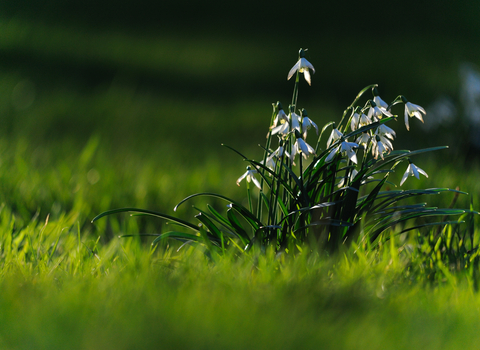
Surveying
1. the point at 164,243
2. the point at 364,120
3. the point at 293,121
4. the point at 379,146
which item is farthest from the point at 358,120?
the point at 164,243

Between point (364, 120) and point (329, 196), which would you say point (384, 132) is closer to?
point (364, 120)

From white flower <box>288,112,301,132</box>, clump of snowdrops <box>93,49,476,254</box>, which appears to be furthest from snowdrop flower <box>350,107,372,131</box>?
white flower <box>288,112,301,132</box>

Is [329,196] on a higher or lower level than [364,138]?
lower

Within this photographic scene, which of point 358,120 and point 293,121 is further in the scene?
point 358,120

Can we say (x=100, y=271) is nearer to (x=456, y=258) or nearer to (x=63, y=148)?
(x=456, y=258)

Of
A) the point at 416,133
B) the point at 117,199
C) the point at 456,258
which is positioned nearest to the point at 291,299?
the point at 456,258

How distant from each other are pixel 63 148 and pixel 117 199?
1.80m

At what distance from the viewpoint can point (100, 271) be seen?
186 centimetres

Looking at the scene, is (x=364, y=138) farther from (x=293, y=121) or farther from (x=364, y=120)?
(x=293, y=121)

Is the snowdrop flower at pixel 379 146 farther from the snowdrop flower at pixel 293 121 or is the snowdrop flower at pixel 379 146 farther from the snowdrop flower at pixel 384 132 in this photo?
the snowdrop flower at pixel 293 121

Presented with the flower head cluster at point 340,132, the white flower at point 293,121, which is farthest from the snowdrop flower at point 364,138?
the white flower at point 293,121

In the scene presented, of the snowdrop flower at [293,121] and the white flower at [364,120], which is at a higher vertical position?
the white flower at [364,120]

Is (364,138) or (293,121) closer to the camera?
(293,121)

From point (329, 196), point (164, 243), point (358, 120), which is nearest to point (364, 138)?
point (358, 120)
